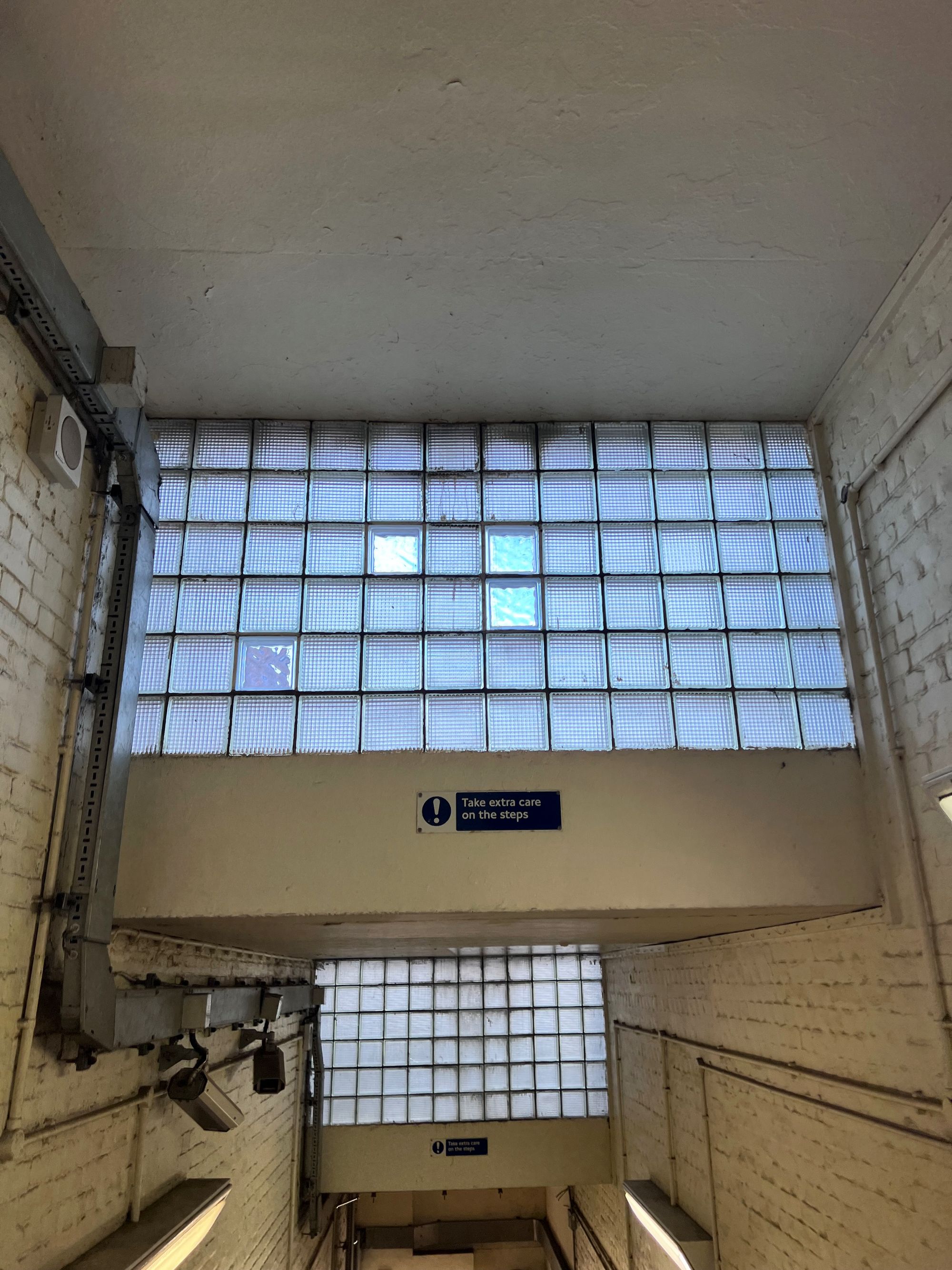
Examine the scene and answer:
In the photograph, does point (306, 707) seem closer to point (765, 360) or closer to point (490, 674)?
point (490, 674)

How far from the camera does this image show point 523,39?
2812 millimetres

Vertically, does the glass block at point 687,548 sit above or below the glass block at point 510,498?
below

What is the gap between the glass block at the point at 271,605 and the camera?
4.37 metres

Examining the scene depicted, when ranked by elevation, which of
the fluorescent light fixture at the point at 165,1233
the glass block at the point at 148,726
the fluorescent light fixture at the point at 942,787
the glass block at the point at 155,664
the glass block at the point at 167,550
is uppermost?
the glass block at the point at 167,550

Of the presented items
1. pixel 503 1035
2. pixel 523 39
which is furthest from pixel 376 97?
pixel 503 1035

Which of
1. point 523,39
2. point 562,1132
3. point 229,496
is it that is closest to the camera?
point 523,39

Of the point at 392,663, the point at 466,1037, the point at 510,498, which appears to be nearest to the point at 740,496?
the point at 510,498

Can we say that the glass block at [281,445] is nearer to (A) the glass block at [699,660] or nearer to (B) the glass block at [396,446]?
(B) the glass block at [396,446]

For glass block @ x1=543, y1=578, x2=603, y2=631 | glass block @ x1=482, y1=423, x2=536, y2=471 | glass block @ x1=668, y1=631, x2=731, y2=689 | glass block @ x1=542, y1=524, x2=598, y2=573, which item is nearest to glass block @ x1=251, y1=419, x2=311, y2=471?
glass block @ x1=482, y1=423, x2=536, y2=471

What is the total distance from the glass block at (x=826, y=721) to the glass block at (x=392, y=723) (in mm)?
1937

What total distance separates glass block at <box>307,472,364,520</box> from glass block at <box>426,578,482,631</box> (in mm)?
612

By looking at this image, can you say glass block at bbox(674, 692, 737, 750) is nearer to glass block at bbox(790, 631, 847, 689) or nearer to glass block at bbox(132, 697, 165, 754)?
glass block at bbox(790, 631, 847, 689)

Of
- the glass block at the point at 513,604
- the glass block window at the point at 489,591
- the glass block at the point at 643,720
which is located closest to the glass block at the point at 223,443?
the glass block window at the point at 489,591

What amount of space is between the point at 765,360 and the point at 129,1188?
16.8 ft
